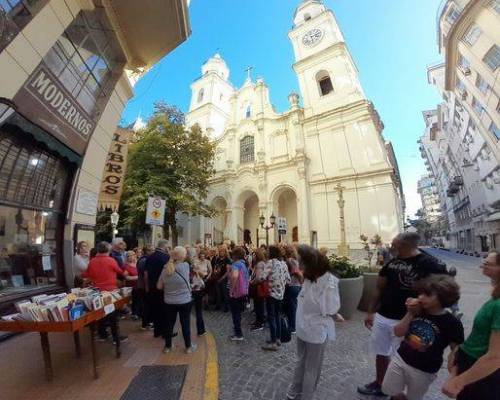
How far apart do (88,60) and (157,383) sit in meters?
8.43

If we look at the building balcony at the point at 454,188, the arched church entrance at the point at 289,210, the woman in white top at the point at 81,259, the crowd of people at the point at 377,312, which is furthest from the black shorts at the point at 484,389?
the building balcony at the point at 454,188

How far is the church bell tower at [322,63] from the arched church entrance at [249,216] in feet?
35.2

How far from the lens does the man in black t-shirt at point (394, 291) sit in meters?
2.87

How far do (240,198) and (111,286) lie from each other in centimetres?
2371

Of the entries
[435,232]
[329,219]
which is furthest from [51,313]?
[435,232]

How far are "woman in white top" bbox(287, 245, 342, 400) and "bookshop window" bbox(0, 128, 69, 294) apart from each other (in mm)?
5988

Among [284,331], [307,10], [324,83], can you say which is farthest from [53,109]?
[307,10]

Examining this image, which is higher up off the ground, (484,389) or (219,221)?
(219,221)

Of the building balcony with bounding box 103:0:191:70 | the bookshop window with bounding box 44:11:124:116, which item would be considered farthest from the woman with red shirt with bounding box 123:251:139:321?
the building balcony with bounding box 103:0:191:70

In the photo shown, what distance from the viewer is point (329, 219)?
2339 centimetres

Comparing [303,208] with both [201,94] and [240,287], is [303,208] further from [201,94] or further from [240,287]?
[201,94]

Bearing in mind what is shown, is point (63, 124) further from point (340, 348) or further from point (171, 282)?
point (340, 348)

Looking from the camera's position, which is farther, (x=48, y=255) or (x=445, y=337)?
(x=48, y=255)

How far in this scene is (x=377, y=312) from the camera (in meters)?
3.13
